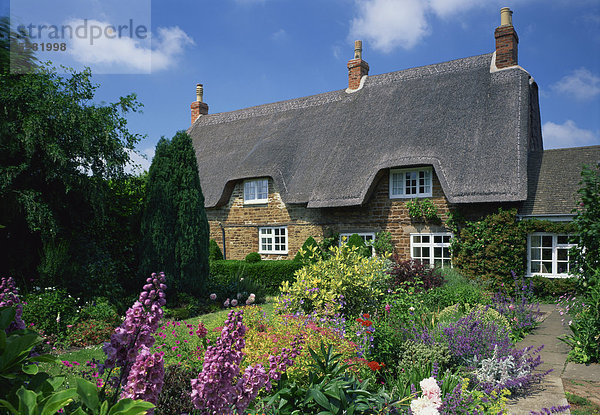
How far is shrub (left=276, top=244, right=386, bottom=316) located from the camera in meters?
6.34

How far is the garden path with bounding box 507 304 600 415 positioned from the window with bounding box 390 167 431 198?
5759 millimetres

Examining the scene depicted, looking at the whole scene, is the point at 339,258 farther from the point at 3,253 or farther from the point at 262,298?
the point at 3,253

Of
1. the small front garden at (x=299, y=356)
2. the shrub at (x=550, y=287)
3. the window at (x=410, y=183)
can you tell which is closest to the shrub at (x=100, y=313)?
the small front garden at (x=299, y=356)

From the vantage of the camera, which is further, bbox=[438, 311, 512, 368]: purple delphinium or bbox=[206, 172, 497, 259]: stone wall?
bbox=[206, 172, 497, 259]: stone wall

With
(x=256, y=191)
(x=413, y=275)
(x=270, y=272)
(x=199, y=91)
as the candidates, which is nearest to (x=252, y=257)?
(x=270, y=272)

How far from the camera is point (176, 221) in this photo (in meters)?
10.4

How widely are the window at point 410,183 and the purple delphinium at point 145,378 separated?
12.2 meters

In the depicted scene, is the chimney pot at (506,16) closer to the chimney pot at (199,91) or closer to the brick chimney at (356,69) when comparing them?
the brick chimney at (356,69)

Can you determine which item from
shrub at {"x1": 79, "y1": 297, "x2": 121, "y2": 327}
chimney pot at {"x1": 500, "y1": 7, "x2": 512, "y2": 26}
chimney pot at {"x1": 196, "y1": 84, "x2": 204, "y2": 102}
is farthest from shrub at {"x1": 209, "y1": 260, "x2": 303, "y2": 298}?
chimney pot at {"x1": 196, "y1": 84, "x2": 204, "y2": 102}

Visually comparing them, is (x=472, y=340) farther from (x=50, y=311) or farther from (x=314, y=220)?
(x=314, y=220)

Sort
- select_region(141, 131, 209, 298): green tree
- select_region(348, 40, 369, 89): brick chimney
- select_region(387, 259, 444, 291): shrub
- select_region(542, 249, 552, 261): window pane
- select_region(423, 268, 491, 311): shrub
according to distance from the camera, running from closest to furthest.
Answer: select_region(423, 268, 491, 311): shrub
select_region(141, 131, 209, 298): green tree
select_region(387, 259, 444, 291): shrub
select_region(542, 249, 552, 261): window pane
select_region(348, 40, 369, 89): brick chimney

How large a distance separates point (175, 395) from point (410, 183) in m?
11.1

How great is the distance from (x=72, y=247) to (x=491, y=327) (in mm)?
7737

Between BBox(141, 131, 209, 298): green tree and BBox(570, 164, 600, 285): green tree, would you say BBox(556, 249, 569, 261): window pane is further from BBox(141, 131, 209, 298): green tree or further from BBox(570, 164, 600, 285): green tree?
BBox(141, 131, 209, 298): green tree
